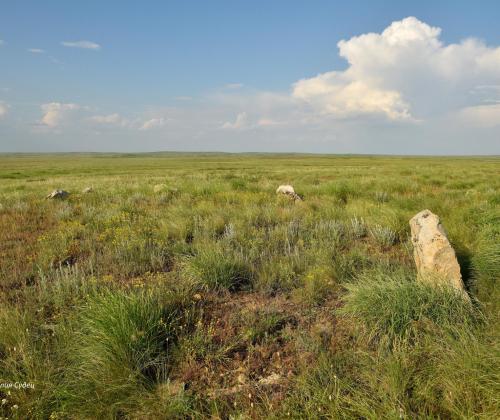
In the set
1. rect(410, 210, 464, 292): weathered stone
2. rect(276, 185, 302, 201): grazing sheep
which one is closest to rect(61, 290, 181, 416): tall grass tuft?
rect(410, 210, 464, 292): weathered stone

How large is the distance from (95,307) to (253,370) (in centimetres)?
169

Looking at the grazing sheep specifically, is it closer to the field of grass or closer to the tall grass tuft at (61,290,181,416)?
the field of grass

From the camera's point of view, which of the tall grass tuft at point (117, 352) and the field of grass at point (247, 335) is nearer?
the field of grass at point (247, 335)

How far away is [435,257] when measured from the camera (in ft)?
12.7

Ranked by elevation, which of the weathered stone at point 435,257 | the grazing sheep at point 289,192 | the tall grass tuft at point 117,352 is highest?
the grazing sheep at point 289,192

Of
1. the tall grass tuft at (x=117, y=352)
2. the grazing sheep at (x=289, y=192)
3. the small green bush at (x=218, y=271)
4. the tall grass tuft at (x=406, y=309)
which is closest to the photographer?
the tall grass tuft at (x=117, y=352)

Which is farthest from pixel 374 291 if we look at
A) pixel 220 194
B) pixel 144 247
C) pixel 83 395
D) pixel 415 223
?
pixel 220 194

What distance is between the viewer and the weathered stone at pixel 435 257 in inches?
142

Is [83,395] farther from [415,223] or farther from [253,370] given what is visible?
[415,223]

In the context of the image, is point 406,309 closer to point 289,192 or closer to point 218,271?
point 218,271

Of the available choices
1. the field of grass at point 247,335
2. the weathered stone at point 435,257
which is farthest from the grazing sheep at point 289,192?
the weathered stone at point 435,257

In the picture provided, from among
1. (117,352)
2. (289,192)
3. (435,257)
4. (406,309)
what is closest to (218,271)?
(117,352)

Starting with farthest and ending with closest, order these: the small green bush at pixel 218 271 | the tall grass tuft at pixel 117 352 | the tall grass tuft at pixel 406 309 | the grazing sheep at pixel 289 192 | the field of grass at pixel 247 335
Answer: the grazing sheep at pixel 289 192 → the small green bush at pixel 218 271 → the tall grass tuft at pixel 406 309 → the tall grass tuft at pixel 117 352 → the field of grass at pixel 247 335

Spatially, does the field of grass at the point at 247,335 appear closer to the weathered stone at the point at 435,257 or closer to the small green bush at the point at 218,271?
the small green bush at the point at 218,271
